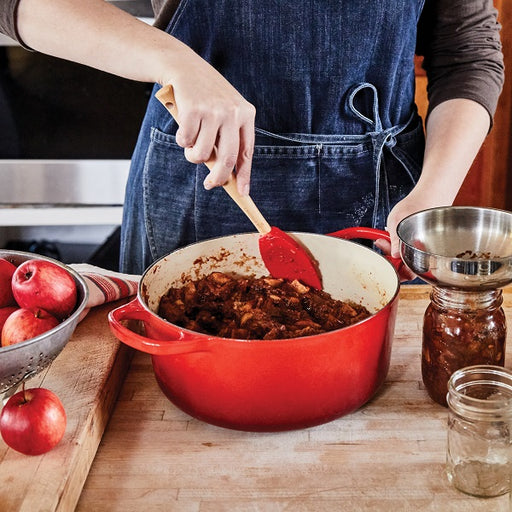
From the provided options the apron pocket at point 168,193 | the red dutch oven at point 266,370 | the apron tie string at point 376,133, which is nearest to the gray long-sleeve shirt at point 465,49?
the apron tie string at point 376,133

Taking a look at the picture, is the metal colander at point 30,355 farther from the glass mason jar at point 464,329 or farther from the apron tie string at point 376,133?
the apron tie string at point 376,133

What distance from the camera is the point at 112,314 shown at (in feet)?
3.01

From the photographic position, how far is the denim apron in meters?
1.26

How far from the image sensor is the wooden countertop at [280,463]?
2.56ft

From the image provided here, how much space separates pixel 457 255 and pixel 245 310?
302 millimetres

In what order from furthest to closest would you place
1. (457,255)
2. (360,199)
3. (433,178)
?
(360,199) → (433,178) → (457,255)

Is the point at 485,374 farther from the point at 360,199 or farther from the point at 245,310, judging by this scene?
the point at 360,199

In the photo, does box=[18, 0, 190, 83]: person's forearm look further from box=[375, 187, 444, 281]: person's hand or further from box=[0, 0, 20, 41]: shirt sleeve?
box=[375, 187, 444, 281]: person's hand

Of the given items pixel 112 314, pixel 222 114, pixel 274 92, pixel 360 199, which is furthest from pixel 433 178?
pixel 112 314

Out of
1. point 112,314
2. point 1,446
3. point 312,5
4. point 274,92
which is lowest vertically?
point 1,446

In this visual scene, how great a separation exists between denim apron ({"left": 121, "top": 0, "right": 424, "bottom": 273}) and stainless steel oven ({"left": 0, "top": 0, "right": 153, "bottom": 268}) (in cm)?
58

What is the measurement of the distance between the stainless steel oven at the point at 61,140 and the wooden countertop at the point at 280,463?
1171 mm

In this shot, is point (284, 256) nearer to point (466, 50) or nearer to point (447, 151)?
point (447, 151)

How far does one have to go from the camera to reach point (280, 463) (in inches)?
33.2
